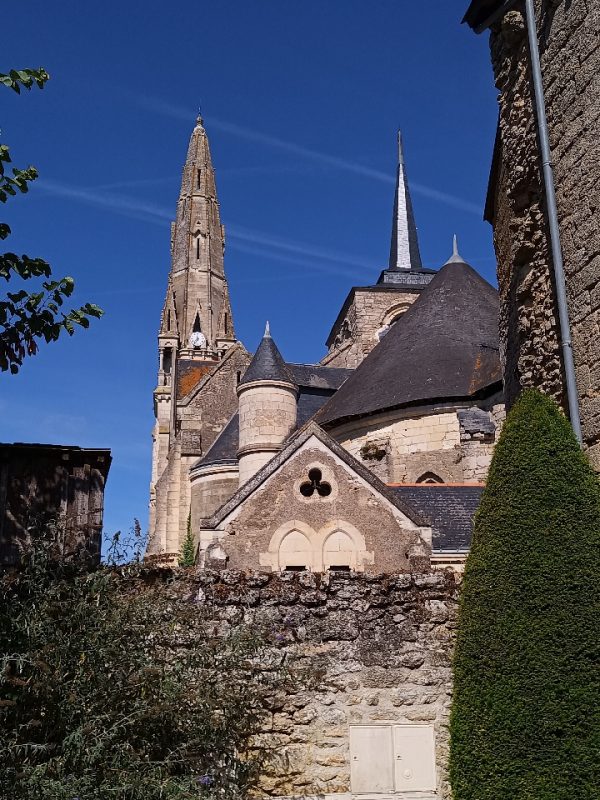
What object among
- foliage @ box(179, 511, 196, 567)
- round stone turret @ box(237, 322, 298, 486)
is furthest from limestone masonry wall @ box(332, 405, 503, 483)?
foliage @ box(179, 511, 196, 567)

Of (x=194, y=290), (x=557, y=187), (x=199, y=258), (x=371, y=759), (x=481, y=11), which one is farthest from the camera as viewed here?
(x=199, y=258)

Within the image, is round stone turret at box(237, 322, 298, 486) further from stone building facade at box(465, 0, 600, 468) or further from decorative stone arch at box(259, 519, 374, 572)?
stone building facade at box(465, 0, 600, 468)

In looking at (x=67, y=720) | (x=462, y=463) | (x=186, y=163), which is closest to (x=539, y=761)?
(x=67, y=720)

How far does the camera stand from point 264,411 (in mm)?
20516

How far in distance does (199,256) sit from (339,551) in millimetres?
47275

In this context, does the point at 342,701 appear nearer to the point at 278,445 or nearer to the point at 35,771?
the point at 35,771

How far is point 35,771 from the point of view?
15.2 ft

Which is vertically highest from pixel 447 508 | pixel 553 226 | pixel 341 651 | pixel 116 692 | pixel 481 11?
pixel 481 11

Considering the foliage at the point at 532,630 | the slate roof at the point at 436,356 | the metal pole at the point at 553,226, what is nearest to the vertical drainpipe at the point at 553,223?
the metal pole at the point at 553,226

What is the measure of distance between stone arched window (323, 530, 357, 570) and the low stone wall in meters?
6.99

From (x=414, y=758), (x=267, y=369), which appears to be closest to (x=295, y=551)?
(x=414, y=758)

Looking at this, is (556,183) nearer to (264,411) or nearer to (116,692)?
(116,692)

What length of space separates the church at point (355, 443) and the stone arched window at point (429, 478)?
0.08ft

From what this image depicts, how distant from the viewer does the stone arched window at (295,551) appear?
13.6 m
